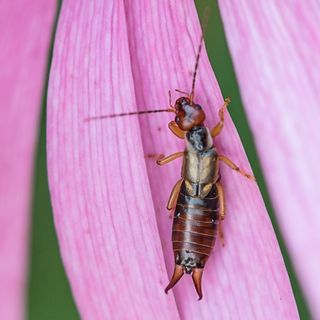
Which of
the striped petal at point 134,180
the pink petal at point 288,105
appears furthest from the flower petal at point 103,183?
the pink petal at point 288,105

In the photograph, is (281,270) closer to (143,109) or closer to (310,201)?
(310,201)

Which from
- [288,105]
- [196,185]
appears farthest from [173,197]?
[288,105]

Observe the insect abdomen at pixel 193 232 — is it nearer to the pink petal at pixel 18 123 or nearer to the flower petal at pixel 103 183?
the flower petal at pixel 103 183

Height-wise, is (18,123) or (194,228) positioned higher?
(18,123)

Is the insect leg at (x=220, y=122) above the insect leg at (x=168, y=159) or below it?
above

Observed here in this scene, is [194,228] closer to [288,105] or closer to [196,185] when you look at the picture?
[196,185]

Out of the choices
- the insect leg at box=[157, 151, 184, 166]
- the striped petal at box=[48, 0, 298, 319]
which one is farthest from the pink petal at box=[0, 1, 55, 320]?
the insect leg at box=[157, 151, 184, 166]

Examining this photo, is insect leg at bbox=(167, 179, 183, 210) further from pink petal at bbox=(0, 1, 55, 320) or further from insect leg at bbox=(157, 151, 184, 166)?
pink petal at bbox=(0, 1, 55, 320)
